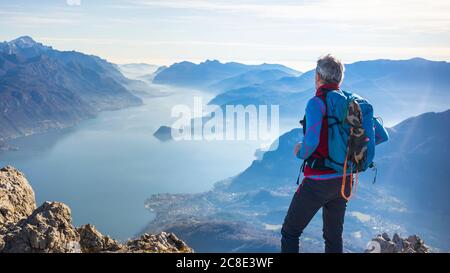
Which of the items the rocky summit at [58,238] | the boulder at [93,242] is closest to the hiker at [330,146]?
the rocky summit at [58,238]

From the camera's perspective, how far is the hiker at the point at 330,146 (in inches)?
221

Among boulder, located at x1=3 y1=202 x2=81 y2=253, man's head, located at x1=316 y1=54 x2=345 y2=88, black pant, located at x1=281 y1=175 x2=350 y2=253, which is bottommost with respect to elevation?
boulder, located at x1=3 y1=202 x2=81 y2=253

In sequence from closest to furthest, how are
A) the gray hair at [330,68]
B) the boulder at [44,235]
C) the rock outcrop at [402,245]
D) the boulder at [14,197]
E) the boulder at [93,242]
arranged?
1. the gray hair at [330,68]
2. the boulder at [44,235]
3. the boulder at [93,242]
4. the boulder at [14,197]
5. the rock outcrop at [402,245]

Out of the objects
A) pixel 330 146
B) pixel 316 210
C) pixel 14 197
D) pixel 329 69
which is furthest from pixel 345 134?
pixel 14 197

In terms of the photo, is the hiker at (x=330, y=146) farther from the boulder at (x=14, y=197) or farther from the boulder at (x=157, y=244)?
the boulder at (x=14, y=197)

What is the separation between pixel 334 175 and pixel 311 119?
84cm

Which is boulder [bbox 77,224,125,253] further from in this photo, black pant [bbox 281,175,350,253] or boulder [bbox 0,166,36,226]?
black pant [bbox 281,175,350,253]

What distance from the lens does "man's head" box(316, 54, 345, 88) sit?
5801 millimetres

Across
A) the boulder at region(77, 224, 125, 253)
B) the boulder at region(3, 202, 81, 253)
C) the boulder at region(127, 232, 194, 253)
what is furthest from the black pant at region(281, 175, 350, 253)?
the boulder at region(3, 202, 81, 253)

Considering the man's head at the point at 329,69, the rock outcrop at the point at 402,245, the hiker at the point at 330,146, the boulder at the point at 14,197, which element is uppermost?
the man's head at the point at 329,69

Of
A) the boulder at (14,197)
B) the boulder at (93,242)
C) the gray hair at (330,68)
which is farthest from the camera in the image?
the boulder at (14,197)

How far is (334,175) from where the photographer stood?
5770 mm

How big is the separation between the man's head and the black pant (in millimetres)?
1362

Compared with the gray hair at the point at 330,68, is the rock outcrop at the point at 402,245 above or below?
below
